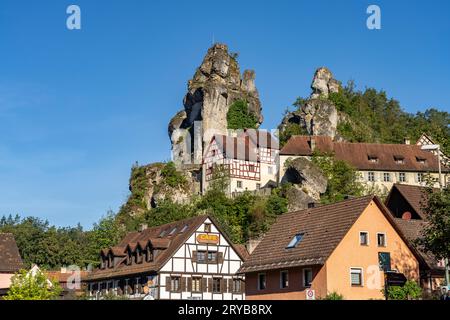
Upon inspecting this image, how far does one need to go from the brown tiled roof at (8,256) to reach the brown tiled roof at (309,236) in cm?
2748

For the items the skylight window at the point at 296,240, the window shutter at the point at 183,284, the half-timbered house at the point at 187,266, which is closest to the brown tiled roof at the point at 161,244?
the half-timbered house at the point at 187,266

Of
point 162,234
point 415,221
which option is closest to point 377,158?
point 162,234

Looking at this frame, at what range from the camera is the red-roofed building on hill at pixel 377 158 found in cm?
9131

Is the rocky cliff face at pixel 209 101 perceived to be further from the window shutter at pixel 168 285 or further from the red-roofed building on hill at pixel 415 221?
the red-roofed building on hill at pixel 415 221

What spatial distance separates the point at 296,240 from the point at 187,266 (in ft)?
52.7

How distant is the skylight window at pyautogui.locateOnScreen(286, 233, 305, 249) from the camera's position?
129 feet

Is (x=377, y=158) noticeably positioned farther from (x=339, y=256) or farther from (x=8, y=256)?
(x=339, y=256)

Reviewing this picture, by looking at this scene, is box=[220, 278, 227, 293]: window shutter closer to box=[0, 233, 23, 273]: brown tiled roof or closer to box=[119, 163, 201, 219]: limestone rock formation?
box=[0, 233, 23, 273]: brown tiled roof

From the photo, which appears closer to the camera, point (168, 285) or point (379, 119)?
point (168, 285)

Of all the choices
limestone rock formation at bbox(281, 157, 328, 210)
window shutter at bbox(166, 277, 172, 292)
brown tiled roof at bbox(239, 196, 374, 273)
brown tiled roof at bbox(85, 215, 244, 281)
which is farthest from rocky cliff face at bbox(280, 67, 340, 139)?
brown tiled roof at bbox(239, 196, 374, 273)

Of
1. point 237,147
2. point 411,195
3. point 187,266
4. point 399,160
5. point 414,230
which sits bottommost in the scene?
point 187,266

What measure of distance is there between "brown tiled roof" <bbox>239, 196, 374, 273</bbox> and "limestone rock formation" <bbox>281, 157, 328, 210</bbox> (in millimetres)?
40876

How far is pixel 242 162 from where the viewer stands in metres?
95.4
